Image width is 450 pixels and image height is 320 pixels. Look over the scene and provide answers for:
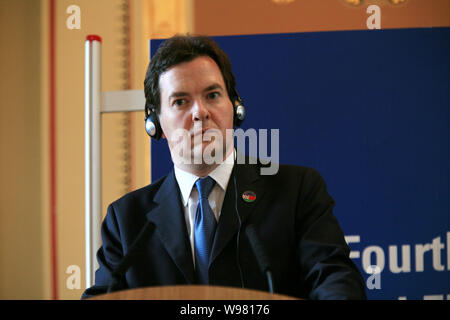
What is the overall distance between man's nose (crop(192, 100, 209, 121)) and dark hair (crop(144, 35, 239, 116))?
0.13 meters

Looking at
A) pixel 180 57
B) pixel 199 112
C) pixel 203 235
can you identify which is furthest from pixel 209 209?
pixel 180 57

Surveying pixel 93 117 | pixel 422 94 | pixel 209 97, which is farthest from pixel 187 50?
pixel 422 94

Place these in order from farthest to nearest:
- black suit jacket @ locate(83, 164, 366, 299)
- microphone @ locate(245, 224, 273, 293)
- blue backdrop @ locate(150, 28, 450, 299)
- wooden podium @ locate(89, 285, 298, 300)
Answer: blue backdrop @ locate(150, 28, 450, 299) < black suit jacket @ locate(83, 164, 366, 299) < microphone @ locate(245, 224, 273, 293) < wooden podium @ locate(89, 285, 298, 300)

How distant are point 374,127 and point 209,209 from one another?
0.72 m

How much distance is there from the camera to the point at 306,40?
1407 mm

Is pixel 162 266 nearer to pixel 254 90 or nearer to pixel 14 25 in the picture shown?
pixel 254 90

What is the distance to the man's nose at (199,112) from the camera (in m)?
1.04

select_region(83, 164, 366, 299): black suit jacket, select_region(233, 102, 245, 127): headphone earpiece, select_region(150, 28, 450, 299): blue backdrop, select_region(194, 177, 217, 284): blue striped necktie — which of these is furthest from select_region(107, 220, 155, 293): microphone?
select_region(150, 28, 450, 299): blue backdrop

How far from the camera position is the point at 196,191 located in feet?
3.56

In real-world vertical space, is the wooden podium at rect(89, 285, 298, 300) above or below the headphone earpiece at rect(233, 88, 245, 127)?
below

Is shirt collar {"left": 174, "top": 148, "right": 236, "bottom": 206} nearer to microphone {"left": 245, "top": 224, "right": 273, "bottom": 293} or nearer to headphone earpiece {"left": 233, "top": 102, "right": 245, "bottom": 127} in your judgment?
headphone earpiece {"left": 233, "top": 102, "right": 245, "bottom": 127}

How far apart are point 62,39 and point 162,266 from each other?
156cm

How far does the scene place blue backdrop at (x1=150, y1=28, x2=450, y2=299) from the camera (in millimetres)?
1350

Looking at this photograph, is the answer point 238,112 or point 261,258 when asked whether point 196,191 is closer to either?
point 238,112
